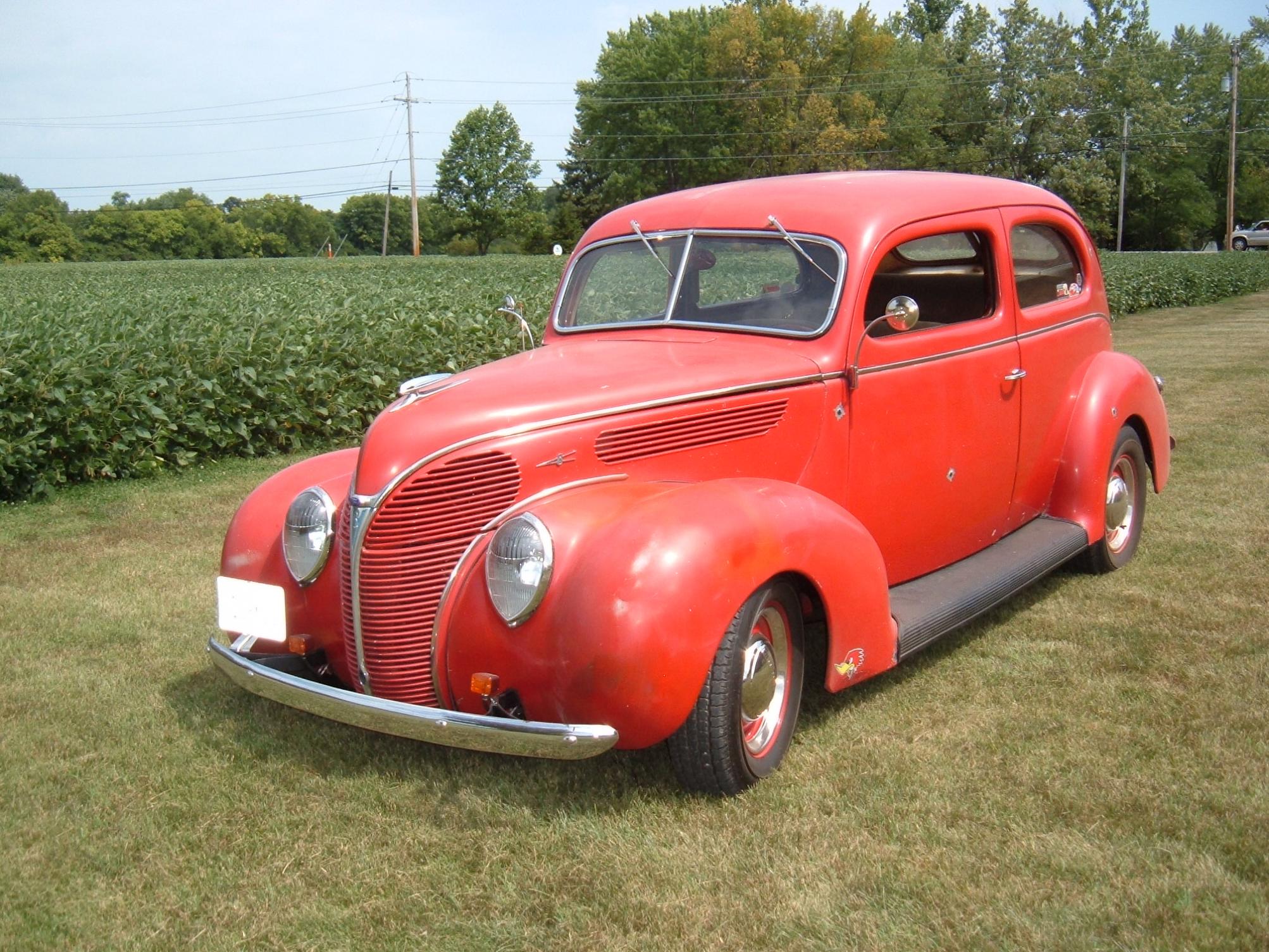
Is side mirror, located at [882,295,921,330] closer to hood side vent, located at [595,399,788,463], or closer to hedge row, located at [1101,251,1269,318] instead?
hood side vent, located at [595,399,788,463]

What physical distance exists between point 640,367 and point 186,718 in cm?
211

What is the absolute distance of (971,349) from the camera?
4938 millimetres

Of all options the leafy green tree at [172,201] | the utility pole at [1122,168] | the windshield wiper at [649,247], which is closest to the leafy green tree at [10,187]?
the leafy green tree at [172,201]

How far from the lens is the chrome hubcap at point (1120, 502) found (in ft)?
19.5

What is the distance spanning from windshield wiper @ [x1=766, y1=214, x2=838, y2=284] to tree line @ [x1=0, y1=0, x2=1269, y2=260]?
2097 inches

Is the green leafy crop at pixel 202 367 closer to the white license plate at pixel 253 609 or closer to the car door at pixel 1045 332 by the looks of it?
the white license plate at pixel 253 609

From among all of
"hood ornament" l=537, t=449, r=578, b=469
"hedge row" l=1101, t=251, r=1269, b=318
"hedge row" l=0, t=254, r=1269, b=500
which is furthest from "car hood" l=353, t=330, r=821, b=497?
"hedge row" l=1101, t=251, r=1269, b=318

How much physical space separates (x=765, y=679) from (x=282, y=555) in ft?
5.72

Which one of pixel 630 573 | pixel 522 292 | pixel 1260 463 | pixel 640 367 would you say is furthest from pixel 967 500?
pixel 522 292

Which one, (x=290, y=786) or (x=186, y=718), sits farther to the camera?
(x=186, y=718)

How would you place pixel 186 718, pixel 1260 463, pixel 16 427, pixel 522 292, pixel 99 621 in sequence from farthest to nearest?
1. pixel 522 292
2. pixel 1260 463
3. pixel 16 427
4. pixel 99 621
5. pixel 186 718

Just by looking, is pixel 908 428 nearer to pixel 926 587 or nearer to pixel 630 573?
pixel 926 587

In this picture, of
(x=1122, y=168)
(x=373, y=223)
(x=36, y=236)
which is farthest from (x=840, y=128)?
(x=373, y=223)

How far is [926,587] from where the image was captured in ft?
15.3
